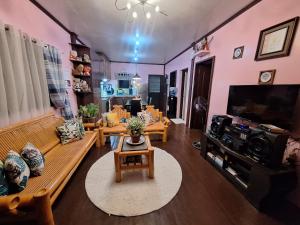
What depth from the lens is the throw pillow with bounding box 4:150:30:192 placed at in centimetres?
118

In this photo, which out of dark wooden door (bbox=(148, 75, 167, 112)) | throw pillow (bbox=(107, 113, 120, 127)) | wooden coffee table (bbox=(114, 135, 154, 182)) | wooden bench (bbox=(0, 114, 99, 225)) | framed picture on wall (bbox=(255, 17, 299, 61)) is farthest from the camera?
dark wooden door (bbox=(148, 75, 167, 112))

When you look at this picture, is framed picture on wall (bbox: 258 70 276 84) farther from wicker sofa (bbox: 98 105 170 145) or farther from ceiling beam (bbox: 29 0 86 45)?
ceiling beam (bbox: 29 0 86 45)

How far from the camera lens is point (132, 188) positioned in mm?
1766

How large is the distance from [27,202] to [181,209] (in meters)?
1.37

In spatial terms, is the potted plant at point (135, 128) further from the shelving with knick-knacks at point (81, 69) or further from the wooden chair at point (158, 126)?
the shelving with knick-knacks at point (81, 69)

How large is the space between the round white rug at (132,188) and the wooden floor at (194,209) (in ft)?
0.21

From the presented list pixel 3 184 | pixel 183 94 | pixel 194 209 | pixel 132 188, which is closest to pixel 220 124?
pixel 194 209

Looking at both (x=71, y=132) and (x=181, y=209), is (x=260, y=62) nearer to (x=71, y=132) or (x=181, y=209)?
(x=181, y=209)

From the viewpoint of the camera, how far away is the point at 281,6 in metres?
1.67

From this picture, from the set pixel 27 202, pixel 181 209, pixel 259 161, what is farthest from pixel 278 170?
pixel 27 202

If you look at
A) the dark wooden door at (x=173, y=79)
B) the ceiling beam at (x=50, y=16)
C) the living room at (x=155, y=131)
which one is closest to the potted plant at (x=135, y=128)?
the living room at (x=155, y=131)

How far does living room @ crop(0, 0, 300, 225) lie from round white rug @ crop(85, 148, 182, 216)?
0.04 feet

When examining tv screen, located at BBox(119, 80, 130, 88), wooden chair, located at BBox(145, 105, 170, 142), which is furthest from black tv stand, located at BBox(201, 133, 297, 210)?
tv screen, located at BBox(119, 80, 130, 88)

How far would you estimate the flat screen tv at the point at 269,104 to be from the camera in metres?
1.48
